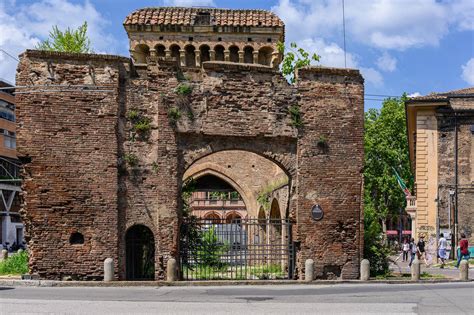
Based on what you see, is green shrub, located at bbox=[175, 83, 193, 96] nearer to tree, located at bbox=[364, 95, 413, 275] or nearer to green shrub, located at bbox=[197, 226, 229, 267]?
green shrub, located at bbox=[197, 226, 229, 267]

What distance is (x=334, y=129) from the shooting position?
21078 millimetres

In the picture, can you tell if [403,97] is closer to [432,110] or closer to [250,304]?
[432,110]

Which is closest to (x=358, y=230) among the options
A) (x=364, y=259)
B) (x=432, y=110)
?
(x=364, y=259)

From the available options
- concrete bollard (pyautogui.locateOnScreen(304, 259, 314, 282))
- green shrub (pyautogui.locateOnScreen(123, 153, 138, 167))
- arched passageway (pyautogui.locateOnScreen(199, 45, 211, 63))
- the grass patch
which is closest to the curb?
concrete bollard (pyautogui.locateOnScreen(304, 259, 314, 282))

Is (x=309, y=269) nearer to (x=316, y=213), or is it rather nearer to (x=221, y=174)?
(x=316, y=213)

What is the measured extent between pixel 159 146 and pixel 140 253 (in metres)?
3.44

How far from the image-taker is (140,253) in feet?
68.6

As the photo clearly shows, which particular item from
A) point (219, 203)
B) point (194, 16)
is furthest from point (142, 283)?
point (219, 203)

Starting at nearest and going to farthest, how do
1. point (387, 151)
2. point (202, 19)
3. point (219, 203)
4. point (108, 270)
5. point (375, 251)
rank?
1. point (108, 270)
2. point (375, 251)
3. point (202, 19)
4. point (387, 151)
5. point (219, 203)

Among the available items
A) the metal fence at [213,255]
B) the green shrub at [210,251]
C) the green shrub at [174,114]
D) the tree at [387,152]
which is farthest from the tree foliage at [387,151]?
the green shrub at [174,114]

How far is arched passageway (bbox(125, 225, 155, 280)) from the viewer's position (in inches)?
811

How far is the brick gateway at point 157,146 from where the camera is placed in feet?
64.1

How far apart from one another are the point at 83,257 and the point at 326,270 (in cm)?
728

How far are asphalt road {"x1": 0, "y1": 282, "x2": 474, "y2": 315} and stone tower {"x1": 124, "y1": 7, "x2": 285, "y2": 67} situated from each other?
775 inches
